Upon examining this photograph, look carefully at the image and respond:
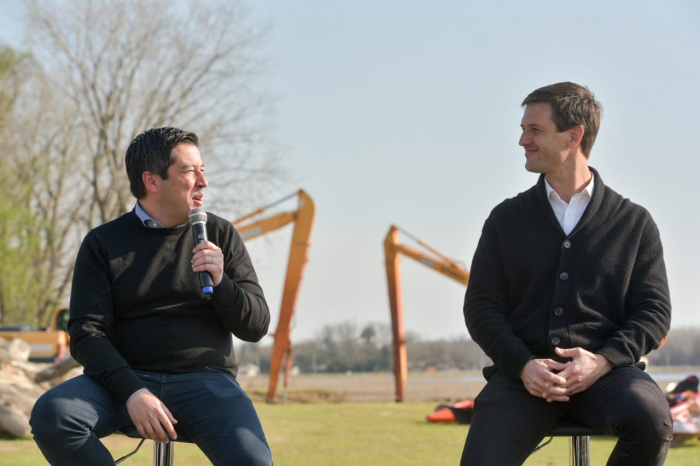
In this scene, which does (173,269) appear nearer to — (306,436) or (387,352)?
(306,436)

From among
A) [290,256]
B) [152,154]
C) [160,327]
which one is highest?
[290,256]

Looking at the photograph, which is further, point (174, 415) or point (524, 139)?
point (524, 139)

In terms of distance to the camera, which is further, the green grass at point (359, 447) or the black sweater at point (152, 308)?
the green grass at point (359, 447)

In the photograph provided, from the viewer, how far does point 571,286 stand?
2.76 m

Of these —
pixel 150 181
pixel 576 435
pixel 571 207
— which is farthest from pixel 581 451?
pixel 150 181

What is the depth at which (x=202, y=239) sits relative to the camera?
8.96 feet

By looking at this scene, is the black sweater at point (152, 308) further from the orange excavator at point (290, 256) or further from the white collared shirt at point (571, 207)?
the orange excavator at point (290, 256)

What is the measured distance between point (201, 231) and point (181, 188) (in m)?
0.28

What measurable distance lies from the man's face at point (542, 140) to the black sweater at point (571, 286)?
→ 12 cm

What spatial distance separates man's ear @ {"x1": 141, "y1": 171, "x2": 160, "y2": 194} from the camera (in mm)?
2996

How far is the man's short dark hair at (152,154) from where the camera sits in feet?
9.77

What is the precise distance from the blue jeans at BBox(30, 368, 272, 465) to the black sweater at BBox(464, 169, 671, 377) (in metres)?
0.83

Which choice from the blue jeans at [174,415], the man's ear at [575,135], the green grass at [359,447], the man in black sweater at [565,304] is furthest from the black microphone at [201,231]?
the green grass at [359,447]

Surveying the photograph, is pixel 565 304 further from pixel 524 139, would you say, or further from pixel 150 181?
pixel 150 181
